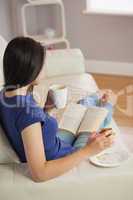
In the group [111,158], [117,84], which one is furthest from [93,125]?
[117,84]

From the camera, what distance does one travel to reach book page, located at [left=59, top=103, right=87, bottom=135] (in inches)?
71.7

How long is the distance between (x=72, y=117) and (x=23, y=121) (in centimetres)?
56

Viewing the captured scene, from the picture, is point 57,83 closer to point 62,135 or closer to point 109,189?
point 62,135

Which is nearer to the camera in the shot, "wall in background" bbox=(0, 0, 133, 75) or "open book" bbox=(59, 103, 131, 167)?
"open book" bbox=(59, 103, 131, 167)

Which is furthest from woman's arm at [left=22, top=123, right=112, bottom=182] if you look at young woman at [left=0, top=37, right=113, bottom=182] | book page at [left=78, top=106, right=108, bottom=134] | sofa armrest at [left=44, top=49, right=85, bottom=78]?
sofa armrest at [left=44, top=49, right=85, bottom=78]

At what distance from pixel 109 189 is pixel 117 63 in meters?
2.33

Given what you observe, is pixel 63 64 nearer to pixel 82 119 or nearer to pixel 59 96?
pixel 59 96

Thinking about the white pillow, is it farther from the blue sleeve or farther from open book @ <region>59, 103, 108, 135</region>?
open book @ <region>59, 103, 108, 135</region>

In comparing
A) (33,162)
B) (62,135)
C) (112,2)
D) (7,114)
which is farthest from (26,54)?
(112,2)

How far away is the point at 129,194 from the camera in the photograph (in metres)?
1.47

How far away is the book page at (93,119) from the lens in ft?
5.87

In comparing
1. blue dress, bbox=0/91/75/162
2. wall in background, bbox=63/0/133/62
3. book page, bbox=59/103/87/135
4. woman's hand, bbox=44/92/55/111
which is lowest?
wall in background, bbox=63/0/133/62

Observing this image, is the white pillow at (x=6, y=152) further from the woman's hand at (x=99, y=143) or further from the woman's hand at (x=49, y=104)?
the woman's hand at (x=49, y=104)

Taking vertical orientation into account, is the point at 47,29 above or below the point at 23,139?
below
